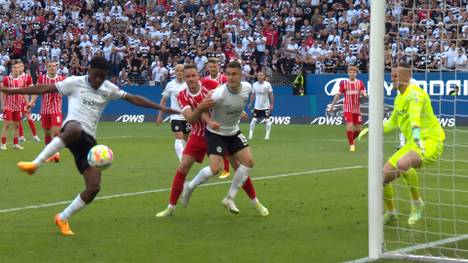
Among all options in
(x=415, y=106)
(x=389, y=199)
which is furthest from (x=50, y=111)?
(x=415, y=106)

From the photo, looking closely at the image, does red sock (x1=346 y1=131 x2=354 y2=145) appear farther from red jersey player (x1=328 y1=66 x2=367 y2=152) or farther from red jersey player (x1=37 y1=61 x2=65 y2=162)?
red jersey player (x1=37 y1=61 x2=65 y2=162)

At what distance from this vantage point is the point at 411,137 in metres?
12.1

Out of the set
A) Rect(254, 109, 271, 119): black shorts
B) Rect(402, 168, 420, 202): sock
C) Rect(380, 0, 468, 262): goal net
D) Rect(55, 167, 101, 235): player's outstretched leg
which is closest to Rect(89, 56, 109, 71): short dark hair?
Rect(55, 167, 101, 235): player's outstretched leg

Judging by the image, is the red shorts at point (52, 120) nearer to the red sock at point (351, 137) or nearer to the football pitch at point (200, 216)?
the football pitch at point (200, 216)

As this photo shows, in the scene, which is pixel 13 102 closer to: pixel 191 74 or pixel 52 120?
pixel 52 120

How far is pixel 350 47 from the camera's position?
37.2 m

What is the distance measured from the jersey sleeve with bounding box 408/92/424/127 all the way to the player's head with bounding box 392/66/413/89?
0.59ft

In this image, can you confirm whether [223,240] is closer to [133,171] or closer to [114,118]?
[133,171]

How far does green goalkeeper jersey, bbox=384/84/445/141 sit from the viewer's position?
11.8 m

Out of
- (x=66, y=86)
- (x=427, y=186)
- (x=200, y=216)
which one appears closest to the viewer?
(x=66, y=86)

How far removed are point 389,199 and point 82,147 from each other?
3.87 meters

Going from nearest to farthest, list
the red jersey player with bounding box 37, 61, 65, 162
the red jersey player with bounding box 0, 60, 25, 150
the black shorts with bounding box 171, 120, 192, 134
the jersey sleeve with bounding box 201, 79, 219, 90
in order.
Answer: the jersey sleeve with bounding box 201, 79, 219, 90 < the black shorts with bounding box 171, 120, 192, 134 < the red jersey player with bounding box 37, 61, 65, 162 < the red jersey player with bounding box 0, 60, 25, 150

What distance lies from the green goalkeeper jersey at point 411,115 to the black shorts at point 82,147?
145 inches

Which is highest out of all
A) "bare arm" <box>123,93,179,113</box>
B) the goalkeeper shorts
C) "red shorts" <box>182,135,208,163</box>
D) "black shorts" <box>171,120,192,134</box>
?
"bare arm" <box>123,93,179,113</box>
